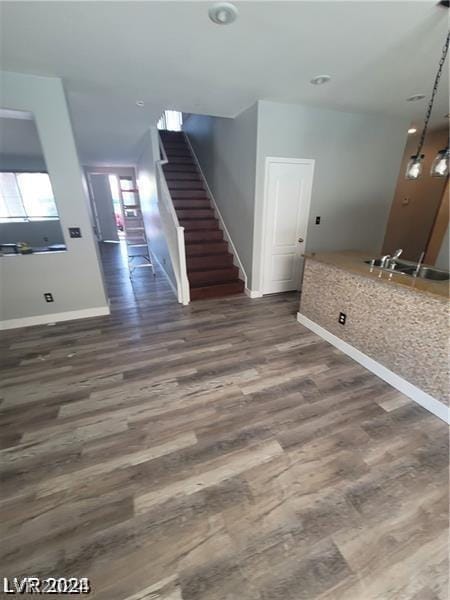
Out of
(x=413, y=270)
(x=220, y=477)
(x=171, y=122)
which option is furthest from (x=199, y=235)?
(x=171, y=122)

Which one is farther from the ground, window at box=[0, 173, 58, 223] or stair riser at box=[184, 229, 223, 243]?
window at box=[0, 173, 58, 223]

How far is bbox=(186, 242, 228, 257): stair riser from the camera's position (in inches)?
169

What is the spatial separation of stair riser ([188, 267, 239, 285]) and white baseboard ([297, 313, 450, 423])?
173 centimetres

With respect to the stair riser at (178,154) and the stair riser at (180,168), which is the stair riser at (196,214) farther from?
the stair riser at (178,154)

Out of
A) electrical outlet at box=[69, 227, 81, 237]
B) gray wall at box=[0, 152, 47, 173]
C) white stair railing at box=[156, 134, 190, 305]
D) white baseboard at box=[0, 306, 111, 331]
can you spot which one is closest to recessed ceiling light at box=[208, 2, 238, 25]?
white stair railing at box=[156, 134, 190, 305]

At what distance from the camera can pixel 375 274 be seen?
84.2 inches

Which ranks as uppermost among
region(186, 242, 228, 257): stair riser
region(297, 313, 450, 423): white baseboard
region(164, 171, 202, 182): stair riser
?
region(164, 171, 202, 182): stair riser

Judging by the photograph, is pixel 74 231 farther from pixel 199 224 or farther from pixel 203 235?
pixel 199 224

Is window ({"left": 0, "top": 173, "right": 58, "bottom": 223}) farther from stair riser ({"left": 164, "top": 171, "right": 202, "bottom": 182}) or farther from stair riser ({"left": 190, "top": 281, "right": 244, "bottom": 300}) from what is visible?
stair riser ({"left": 164, "top": 171, "right": 202, "bottom": 182})

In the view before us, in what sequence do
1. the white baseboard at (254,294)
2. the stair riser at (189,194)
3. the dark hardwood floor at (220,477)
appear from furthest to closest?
the stair riser at (189,194)
the white baseboard at (254,294)
the dark hardwood floor at (220,477)

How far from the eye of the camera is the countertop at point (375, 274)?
1.77 m

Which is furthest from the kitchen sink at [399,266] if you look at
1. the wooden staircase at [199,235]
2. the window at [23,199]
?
the window at [23,199]

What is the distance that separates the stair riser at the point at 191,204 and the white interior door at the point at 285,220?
6.22 feet

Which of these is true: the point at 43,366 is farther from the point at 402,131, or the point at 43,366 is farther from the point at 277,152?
the point at 402,131
